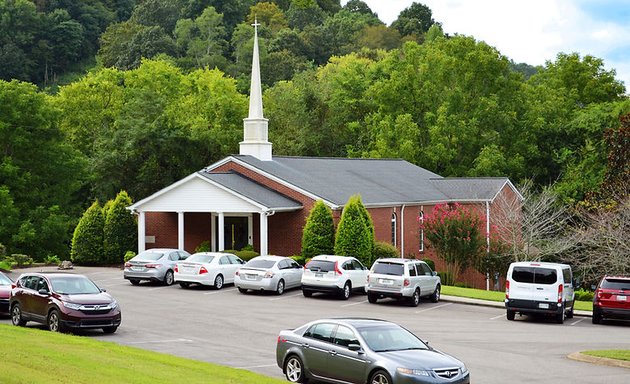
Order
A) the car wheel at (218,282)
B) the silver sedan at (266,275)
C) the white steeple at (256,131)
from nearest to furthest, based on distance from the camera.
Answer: the silver sedan at (266,275), the car wheel at (218,282), the white steeple at (256,131)

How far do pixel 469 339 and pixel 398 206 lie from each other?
24.4 meters

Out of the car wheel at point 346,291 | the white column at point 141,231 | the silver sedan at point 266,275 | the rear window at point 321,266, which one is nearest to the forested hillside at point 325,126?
the white column at point 141,231

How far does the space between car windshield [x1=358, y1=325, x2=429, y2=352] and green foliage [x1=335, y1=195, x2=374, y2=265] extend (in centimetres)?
2408

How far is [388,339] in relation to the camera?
54.6ft

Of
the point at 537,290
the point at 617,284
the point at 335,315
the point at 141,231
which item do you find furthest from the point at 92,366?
the point at 141,231

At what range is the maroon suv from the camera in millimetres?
22547

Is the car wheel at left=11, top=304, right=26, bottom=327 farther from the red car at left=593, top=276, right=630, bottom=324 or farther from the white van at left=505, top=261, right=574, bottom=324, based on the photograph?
the red car at left=593, top=276, right=630, bottom=324

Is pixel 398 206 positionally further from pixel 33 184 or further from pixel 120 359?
pixel 120 359

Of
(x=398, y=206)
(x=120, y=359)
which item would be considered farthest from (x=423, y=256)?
(x=120, y=359)

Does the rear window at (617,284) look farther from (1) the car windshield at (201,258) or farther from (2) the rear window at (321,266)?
(1) the car windshield at (201,258)

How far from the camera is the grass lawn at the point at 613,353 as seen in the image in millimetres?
20875

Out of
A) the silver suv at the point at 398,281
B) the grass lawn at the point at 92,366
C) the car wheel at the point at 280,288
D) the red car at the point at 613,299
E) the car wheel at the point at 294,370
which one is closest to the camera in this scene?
the grass lawn at the point at 92,366

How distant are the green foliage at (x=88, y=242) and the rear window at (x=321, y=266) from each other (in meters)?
16.3

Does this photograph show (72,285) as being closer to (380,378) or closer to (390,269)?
(380,378)
